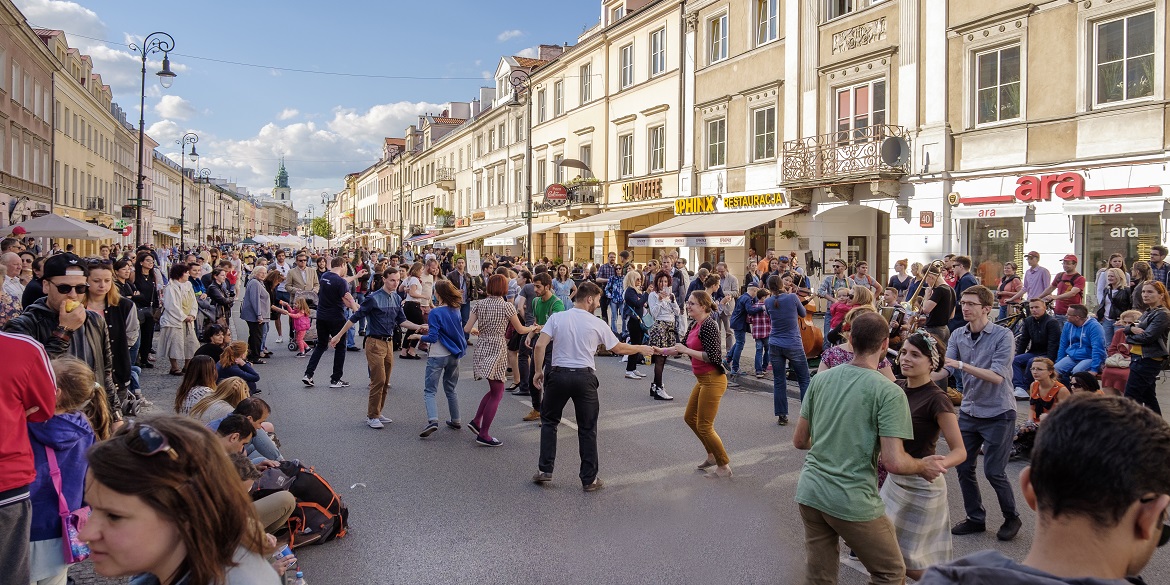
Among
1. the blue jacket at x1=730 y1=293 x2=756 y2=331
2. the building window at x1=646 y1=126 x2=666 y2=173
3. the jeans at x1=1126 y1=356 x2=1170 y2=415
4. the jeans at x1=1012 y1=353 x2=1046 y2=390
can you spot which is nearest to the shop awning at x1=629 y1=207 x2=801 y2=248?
the building window at x1=646 y1=126 x2=666 y2=173

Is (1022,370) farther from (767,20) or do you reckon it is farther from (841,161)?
(767,20)

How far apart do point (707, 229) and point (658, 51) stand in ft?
29.6

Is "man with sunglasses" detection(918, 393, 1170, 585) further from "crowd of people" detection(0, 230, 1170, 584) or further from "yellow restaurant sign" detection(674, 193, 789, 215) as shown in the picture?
"yellow restaurant sign" detection(674, 193, 789, 215)

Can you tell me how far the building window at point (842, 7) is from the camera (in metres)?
20.9

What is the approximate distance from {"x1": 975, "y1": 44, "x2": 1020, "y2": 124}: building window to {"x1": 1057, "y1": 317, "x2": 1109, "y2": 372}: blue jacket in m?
8.97

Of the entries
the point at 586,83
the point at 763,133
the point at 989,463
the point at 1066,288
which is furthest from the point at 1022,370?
the point at 586,83

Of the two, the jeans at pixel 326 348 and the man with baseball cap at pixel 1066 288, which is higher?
the man with baseball cap at pixel 1066 288

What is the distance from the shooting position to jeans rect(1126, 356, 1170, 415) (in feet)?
28.5

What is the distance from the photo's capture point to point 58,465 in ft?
12.3

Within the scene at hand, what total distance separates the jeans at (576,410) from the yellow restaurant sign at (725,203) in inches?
701

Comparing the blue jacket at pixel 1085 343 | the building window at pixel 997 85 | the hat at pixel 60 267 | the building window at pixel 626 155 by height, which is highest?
the building window at pixel 626 155

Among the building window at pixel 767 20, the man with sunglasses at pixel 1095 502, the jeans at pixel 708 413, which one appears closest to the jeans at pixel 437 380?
the jeans at pixel 708 413

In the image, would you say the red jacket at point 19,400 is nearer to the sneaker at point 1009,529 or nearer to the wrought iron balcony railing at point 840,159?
the sneaker at point 1009,529

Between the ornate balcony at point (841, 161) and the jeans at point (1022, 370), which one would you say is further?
the ornate balcony at point (841, 161)
